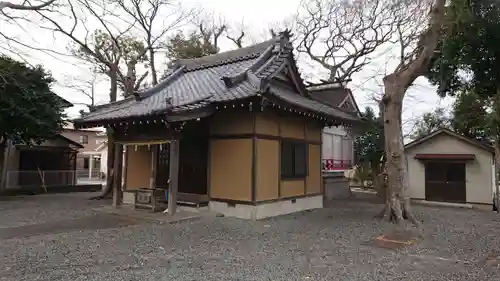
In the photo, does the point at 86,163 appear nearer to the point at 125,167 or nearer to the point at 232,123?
the point at 125,167

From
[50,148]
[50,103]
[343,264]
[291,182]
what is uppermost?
[50,103]

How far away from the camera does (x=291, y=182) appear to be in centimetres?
1014

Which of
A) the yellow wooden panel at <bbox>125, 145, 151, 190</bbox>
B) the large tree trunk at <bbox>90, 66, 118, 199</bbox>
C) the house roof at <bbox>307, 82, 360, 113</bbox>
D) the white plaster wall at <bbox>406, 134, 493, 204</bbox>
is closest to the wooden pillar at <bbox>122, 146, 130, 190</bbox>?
the yellow wooden panel at <bbox>125, 145, 151, 190</bbox>

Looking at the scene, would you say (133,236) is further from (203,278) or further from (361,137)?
(361,137)

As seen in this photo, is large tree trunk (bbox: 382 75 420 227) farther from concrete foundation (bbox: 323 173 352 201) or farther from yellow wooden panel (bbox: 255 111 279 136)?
concrete foundation (bbox: 323 173 352 201)

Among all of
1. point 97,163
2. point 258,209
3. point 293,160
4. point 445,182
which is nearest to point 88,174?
point 97,163

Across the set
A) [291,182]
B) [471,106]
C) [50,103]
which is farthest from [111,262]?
[471,106]

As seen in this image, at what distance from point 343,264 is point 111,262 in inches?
125

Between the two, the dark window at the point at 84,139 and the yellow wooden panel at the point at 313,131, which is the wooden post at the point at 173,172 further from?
the dark window at the point at 84,139

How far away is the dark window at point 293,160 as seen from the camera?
32.5 feet

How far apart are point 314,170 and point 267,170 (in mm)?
2837

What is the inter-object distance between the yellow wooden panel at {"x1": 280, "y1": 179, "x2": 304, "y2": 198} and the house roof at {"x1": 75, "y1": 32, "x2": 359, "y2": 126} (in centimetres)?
212

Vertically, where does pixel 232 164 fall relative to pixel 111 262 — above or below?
above

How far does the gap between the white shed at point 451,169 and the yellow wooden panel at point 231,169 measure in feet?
27.4
